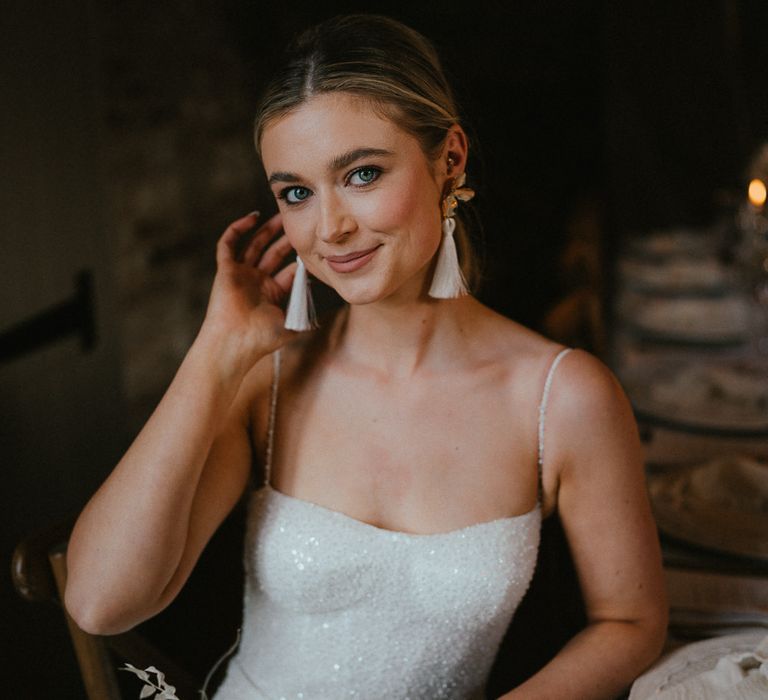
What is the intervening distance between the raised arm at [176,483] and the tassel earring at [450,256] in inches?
11.3

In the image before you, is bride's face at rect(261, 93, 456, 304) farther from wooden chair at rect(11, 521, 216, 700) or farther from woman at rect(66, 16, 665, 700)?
wooden chair at rect(11, 521, 216, 700)

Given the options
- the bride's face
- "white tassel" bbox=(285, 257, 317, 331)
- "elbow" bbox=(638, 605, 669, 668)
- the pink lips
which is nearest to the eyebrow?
the bride's face

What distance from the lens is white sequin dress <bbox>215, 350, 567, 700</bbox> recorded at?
152cm

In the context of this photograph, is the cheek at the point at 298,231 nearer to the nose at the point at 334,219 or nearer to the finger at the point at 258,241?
the nose at the point at 334,219

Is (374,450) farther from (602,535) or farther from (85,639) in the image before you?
(85,639)

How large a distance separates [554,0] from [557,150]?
52.8 inches

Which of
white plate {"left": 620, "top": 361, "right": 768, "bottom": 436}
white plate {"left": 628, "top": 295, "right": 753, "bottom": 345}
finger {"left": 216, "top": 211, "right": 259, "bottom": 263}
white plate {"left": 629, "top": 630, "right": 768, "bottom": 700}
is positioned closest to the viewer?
white plate {"left": 629, "top": 630, "right": 768, "bottom": 700}

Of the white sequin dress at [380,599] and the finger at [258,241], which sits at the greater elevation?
the finger at [258,241]

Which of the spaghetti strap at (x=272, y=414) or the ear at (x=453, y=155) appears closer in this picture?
the ear at (x=453, y=155)

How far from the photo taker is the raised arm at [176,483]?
1.39 m

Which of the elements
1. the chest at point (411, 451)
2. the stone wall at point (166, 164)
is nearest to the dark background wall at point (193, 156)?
the stone wall at point (166, 164)

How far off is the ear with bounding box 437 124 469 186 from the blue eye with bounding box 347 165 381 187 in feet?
0.47

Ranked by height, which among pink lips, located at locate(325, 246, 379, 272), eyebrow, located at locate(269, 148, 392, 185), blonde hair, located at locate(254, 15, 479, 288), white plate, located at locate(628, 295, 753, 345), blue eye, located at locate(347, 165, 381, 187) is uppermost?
blonde hair, located at locate(254, 15, 479, 288)

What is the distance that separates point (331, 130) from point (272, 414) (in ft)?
1.93
